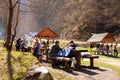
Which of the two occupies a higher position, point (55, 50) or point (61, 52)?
point (55, 50)

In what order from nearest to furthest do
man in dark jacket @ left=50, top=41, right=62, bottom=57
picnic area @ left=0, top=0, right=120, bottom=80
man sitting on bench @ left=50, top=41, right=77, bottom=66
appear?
picnic area @ left=0, top=0, right=120, bottom=80 → man sitting on bench @ left=50, top=41, right=77, bottom=66 → man in dark jacket @ left=50, top=41, right=62, bottom=57

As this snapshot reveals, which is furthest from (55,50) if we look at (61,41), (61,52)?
(61,41)

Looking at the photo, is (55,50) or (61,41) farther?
(61,41)

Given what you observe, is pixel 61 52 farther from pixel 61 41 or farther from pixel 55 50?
pixel 61 41

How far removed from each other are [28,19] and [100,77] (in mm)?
132037

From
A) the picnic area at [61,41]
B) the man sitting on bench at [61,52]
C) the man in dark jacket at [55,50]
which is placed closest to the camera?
the picnic area at [61,41]

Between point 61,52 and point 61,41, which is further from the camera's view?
point 61,41

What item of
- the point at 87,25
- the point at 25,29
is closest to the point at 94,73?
the point at 87,25

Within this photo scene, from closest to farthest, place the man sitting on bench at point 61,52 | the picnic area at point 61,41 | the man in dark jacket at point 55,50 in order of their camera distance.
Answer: the picnic area at point 61,41, the man sitting on bench at point 61,52, the man in dark jacket at point 55,50

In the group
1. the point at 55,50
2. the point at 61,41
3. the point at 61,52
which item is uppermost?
the point at 61,41

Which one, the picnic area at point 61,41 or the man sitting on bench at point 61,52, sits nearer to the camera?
the picnic area at point 61,41

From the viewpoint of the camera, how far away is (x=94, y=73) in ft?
52.2

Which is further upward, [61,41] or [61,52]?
[61,41]

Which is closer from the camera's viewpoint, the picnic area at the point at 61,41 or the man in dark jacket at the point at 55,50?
the picnic area at the point at 61,41
